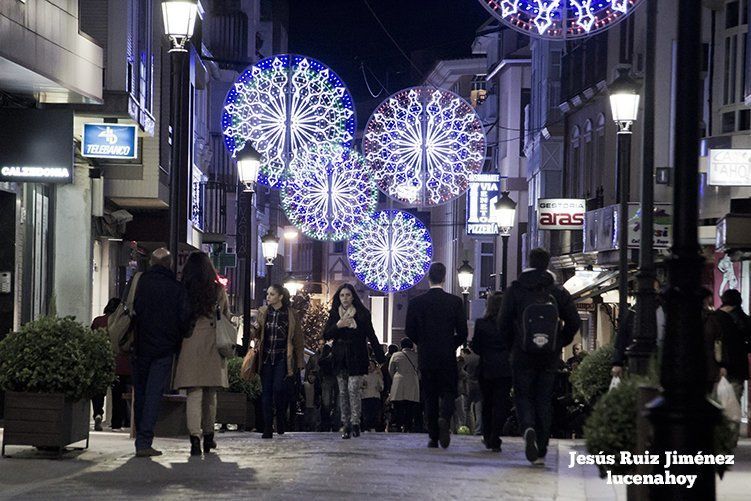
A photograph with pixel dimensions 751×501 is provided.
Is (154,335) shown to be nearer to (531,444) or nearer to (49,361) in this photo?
(49,361)

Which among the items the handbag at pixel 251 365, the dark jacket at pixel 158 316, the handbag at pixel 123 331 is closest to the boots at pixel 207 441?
the dark jacket at pixel 158 316

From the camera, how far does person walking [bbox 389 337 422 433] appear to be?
26.8 m

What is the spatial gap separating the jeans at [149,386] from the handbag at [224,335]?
1.54ft

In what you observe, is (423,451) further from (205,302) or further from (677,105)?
(677,105)

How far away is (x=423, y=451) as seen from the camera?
16047mm

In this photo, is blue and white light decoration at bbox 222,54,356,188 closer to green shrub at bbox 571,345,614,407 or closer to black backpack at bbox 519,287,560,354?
green shrub at bbox 571,345,614,407

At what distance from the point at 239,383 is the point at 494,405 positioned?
239 inches

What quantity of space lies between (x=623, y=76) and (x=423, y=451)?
7.73 m

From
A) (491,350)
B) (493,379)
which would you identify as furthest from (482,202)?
(493,379)

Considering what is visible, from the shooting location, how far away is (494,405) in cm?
1662

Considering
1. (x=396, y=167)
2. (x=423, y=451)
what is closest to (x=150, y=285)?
(x=423, y=451)

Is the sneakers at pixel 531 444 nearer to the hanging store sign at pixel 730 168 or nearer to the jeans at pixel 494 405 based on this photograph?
the jeans at pixel 494 405

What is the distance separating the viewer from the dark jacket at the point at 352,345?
19.0 metres

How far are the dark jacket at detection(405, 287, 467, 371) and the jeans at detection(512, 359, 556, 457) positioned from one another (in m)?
1.73
